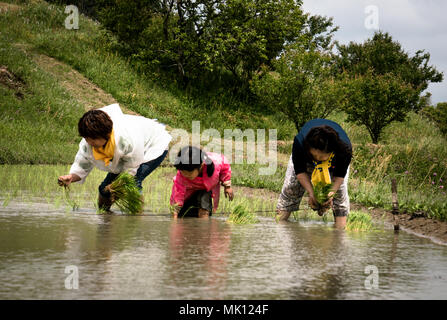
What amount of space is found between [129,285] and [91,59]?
76.2 feet

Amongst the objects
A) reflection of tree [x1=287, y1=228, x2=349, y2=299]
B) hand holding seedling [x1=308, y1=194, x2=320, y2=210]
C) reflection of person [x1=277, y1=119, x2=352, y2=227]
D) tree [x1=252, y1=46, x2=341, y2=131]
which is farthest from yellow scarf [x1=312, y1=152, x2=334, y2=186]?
tree [x1=252, y1=46, x2=341, y2=131]

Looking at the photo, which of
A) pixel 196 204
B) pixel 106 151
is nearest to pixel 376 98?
pixel 196 204

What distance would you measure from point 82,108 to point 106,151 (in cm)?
1555

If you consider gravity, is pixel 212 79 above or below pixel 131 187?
above

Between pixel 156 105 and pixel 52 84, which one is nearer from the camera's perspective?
pixel 52 84

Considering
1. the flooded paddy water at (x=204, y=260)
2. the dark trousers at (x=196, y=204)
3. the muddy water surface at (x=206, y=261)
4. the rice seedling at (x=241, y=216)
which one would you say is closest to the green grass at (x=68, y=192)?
the rice seedling at (x=241, y=216)

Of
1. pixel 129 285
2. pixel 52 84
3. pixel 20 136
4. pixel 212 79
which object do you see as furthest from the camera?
pixel 212 79

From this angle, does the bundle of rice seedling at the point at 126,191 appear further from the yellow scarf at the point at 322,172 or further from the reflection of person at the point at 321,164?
the yellow scarf at the point at 322,172

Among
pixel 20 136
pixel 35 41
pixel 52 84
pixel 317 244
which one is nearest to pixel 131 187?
pixel 317 244

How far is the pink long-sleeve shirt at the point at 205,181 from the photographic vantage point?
689 cm

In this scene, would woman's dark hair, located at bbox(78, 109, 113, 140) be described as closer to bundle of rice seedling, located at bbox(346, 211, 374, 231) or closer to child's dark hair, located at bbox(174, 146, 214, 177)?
child's dark hair, located at bbox(174, 146, 214, 177)

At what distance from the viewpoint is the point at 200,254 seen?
4.87 m

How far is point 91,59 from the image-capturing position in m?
25.8

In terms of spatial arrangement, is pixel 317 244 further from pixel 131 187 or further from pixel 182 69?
pixel 182 69
